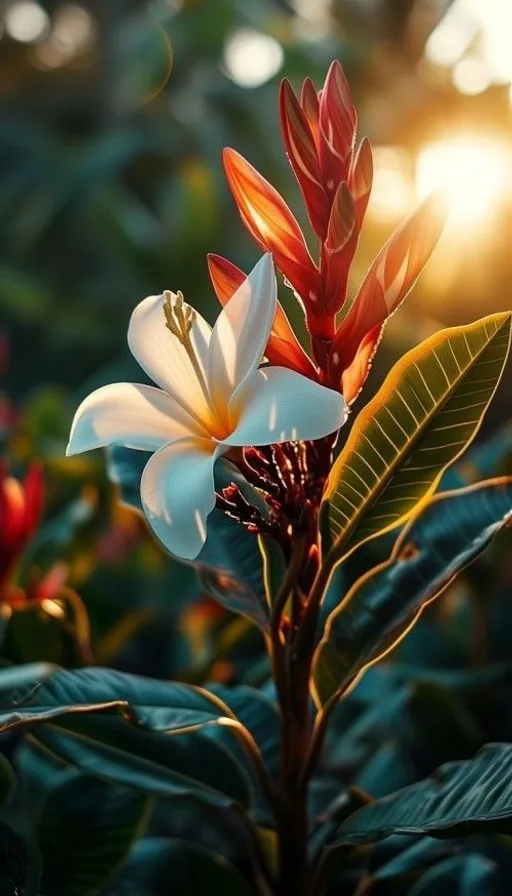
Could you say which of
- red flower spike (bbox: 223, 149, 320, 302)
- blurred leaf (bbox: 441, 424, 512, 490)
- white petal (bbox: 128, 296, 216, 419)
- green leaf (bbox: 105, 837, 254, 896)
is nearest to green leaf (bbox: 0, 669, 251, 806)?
green leaf (bbox: 105, 837, 254, 896)

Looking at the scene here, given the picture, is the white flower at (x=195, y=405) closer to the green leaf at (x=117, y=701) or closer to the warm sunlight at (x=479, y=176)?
the green leaf at (x=117, y=701)

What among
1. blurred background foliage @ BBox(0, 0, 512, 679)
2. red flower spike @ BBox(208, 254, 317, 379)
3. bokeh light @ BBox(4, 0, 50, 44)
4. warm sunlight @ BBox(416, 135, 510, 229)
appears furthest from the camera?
bokeh light @ BBox(4, 0, 50, 44)

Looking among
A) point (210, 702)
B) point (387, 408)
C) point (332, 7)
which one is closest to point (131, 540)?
point (210, 702)

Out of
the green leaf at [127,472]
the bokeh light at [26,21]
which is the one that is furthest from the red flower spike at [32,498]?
the bokeh light at [26,21]

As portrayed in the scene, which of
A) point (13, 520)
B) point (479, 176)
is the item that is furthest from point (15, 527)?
point (479, 176)

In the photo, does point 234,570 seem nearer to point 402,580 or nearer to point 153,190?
point 402,580

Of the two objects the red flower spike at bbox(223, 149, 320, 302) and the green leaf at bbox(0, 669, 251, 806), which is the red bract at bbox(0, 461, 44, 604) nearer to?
the green leaf at bbox(0, 669, 251, 806)
